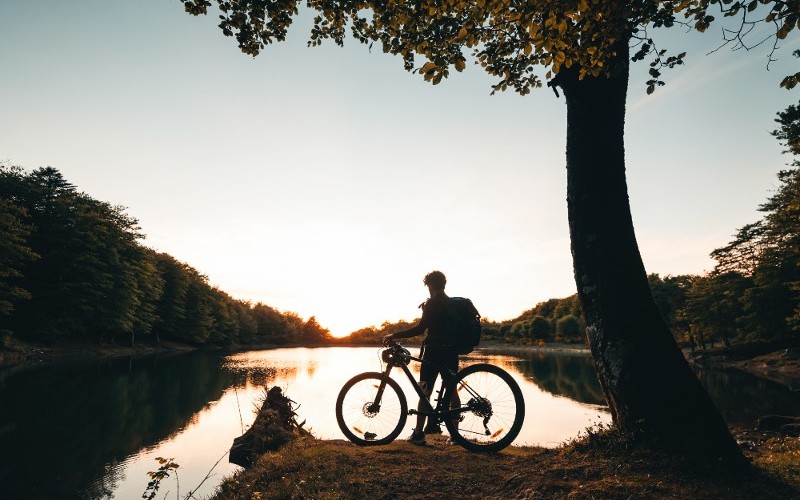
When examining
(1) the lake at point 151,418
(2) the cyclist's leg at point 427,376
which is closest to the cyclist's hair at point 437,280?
(2) the cyclist's leg at point 427,376

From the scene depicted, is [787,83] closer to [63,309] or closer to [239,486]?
[239,486]

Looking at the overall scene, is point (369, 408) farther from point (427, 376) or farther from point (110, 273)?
point (110, 273)

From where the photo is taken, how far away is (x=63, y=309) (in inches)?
1363

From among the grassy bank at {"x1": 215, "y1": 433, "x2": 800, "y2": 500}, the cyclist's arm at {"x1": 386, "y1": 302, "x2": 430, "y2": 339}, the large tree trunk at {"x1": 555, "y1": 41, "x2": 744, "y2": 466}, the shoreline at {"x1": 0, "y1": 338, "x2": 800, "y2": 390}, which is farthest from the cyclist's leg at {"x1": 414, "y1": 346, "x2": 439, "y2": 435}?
the shoreline at {"x1": 0, "y1": 338, "x2": 800, "y2": 390}

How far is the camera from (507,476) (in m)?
4.15

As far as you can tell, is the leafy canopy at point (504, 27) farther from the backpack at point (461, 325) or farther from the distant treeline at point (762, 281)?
the distant treeline at point (762, 281)

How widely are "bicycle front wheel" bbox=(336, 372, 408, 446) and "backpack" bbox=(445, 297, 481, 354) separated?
108 centimetres

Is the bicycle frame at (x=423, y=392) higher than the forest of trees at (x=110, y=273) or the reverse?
the reverse

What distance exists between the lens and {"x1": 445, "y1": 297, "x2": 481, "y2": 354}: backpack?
5.67m

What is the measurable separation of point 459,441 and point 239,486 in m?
2.91

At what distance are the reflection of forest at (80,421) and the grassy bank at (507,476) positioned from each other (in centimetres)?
472

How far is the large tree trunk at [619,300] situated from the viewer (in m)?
3.91

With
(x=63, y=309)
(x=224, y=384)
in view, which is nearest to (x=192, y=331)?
(x=63, y=309)

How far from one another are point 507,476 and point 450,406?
5.12 feet
